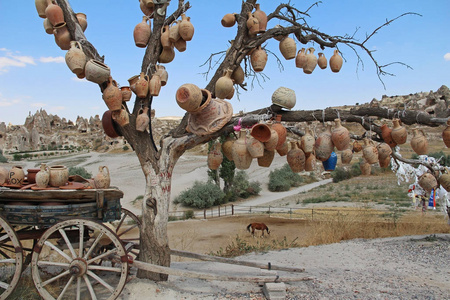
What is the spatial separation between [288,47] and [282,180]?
80.3ft

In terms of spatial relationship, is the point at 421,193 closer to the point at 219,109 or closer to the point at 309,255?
the point at 309,255

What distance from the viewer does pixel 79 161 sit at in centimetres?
3228

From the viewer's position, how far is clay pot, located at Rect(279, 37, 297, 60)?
4.43 m

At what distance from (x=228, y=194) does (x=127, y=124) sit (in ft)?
66.2

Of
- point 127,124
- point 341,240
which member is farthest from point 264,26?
point 341,240

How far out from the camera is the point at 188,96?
3.50 m

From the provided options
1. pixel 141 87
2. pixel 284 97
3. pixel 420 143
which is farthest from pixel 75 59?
pixel 420 143

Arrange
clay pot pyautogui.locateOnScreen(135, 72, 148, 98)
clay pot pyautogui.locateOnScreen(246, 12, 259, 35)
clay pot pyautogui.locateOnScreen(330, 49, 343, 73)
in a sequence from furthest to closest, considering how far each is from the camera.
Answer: clay pot pyautogui.locateOnScreen(330, 49, 343, 73)
clay pot pyautogui.locateOnScreen(246, 12, 259, 35)
clay pot pyautogui.locateOnScreen(135, 72, 148, 98)

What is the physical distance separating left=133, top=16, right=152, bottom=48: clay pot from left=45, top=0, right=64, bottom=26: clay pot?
35.3 inches

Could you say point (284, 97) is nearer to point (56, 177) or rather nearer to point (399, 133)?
point (399, 133)

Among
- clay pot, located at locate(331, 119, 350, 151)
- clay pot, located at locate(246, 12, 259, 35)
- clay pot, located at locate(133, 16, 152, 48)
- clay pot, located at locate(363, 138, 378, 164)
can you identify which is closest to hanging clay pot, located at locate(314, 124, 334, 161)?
clay pot, located at locate(331, 119, 350, 151)

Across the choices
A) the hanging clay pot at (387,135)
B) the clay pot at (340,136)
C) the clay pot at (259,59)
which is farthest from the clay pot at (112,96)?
the hanging clay pot at (387,135)

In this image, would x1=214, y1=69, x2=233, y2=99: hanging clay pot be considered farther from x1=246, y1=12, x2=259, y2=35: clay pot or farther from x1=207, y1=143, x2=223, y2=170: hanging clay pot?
x1=246, y1=12, x2=259, y2=35: clay pot

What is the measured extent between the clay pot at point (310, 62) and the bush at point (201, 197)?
17542mm
